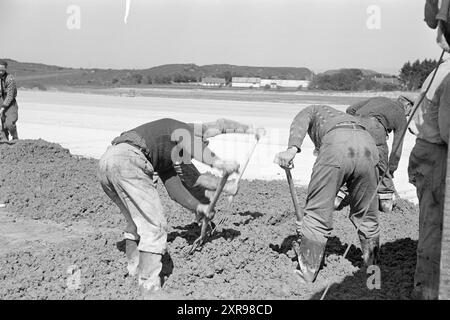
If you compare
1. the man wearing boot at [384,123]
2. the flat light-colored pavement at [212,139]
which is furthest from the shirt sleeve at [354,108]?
the flat light-colored pavement at [212,139]

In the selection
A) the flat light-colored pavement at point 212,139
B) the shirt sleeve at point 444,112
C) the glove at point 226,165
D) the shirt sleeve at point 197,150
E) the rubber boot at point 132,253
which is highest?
the shirt sleeve at point 444,112

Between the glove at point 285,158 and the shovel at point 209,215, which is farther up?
the glove at point 285,158

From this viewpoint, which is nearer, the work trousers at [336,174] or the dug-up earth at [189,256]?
the work trousers at [336,174]

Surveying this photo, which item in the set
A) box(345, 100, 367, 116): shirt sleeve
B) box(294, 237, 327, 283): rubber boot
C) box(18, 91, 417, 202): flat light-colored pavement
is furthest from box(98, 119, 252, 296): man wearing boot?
box(18, 91, 417, 202): flat light-colored pavement

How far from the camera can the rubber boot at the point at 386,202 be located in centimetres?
716

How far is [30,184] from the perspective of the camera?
838cm

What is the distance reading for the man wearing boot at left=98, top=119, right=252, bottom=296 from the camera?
427 centimetres

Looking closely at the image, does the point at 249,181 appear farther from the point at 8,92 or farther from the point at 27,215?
the point at 8,92

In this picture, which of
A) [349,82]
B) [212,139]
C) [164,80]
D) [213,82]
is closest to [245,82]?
[213,82]

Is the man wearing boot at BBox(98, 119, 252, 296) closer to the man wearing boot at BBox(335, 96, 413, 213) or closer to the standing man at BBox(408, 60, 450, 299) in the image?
the standing man at BBox(408, 60, 450, 299)

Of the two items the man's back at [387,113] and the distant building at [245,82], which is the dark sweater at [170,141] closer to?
the man's back at [387,113]

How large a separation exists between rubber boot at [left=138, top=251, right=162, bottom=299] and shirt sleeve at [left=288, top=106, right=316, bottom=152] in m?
1.45

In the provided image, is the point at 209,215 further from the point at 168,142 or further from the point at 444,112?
the point at 444,112

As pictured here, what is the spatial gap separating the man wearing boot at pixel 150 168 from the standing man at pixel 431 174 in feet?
4.45
